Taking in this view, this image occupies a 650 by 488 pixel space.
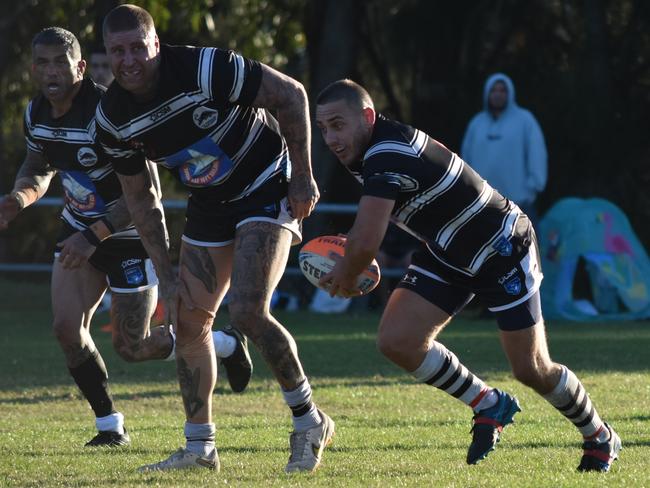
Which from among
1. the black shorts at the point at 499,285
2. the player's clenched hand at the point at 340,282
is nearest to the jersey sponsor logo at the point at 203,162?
the player's clenched hand at the point at 340,282

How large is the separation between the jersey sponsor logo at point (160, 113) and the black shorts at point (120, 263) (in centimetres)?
149

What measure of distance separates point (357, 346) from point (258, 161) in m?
5.83

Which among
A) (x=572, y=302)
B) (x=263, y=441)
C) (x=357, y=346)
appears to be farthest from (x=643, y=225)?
(x=263, y=441)

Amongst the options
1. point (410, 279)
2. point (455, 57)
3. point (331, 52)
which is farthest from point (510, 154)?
point (410, 279)

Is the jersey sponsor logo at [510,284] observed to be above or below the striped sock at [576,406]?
above

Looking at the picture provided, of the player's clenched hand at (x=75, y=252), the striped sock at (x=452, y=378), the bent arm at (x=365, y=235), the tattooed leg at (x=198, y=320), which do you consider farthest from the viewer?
the player's clenched hand at (x=75, y=252)

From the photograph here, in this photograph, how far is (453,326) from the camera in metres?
13.2

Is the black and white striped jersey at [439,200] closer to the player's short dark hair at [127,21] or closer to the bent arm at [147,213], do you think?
the bent arm at [147,213]

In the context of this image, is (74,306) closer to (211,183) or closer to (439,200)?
(211,183)

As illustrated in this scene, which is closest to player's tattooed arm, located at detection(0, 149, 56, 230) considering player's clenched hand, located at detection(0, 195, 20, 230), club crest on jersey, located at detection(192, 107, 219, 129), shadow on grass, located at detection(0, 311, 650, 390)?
player's clenched hand, located at detection(0, 195, 20, 230)

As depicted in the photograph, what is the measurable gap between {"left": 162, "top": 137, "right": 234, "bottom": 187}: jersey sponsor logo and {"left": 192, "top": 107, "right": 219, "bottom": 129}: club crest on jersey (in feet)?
0.21

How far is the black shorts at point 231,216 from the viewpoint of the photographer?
597 cm

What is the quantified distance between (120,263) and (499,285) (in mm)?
2357

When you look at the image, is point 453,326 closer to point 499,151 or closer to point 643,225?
point 499,151
